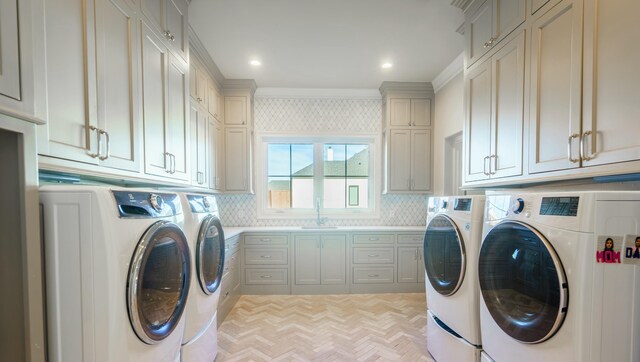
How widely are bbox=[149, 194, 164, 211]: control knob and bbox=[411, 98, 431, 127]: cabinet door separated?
3378mm

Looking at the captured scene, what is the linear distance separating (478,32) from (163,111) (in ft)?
7.93

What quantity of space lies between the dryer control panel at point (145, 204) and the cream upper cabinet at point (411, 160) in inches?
117

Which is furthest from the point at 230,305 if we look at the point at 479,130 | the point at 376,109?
the point at 376,109

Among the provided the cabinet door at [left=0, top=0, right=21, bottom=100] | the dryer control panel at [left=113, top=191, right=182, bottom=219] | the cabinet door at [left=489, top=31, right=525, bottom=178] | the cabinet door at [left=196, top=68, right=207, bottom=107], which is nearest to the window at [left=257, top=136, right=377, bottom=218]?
the cabinet door at [left=196, top=68, right=207, bottom=107]

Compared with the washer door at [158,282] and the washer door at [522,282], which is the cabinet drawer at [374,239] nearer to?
the washer door at [522,282]

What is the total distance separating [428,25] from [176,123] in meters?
2.33

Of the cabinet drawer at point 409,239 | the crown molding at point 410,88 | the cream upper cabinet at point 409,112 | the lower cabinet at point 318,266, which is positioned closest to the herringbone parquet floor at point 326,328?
the lower cabinet at point 318,266

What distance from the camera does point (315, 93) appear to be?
12.8 ft

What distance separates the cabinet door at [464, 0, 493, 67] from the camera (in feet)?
6.35

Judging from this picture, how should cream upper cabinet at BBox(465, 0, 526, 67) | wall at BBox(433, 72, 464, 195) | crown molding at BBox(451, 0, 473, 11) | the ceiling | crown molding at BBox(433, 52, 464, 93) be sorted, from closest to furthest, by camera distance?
1. cream upper cabinet at BBox(465, 0, 526, 67)
2. crown molding at BBox(451, 0, 473, 11)
3. the ceiling
4. crown molding at BBox(433, 52, 464, 93)
5. wall at BBox(433, 72, 464, 195)

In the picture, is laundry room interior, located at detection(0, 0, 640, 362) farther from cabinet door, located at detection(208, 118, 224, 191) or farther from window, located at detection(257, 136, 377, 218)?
window, located at detection(257, 136, 377, 218)

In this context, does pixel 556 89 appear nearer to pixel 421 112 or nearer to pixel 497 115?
pixel 497 115

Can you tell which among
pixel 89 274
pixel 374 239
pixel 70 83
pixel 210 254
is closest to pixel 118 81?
pixel 70 83

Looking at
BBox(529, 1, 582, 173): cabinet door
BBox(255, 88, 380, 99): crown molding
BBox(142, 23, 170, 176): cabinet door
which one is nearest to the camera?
BBox(529, 1, 582, 173): cabinet door
